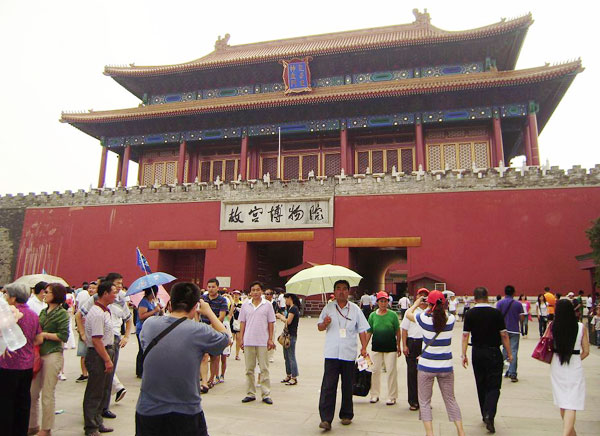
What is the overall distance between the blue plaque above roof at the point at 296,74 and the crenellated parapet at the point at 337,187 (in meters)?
5.11

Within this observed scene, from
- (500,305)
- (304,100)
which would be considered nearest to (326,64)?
(304,100)

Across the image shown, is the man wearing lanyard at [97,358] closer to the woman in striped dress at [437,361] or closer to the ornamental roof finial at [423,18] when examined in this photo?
the woman in striped dress at [437,361]

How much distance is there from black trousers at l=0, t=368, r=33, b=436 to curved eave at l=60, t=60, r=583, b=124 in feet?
53.1

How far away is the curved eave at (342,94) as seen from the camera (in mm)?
16453

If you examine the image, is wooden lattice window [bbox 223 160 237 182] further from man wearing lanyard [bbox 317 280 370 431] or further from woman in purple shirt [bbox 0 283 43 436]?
woman in purple shirt [bbox 0 283 43 436]

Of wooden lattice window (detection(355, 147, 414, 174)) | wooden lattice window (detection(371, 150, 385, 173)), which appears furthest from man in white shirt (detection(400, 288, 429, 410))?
wooden lattice window (detection(371, 150, 385, 173))

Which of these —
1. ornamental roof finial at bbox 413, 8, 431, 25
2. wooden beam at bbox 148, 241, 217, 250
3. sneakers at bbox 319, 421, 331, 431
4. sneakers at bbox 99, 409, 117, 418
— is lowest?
sneakers at bbox 99, 409, 117, 418

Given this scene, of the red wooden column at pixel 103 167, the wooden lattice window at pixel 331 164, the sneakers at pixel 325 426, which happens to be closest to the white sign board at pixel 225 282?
the wooden lattice window at pixel 331 164

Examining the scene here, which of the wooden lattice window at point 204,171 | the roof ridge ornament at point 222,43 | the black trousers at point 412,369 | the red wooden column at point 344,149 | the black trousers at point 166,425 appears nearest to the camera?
the black trousers at point 166,425

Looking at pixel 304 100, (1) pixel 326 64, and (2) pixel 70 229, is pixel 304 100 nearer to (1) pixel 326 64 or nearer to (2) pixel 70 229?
(1) pixel 326 64

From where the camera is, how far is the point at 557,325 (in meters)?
3.71

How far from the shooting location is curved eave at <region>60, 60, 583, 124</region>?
16.5 metres

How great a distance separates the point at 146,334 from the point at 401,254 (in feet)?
60.4

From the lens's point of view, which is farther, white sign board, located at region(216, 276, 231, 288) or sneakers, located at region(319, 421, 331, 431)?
white sign board, located at region(216, 276, 231, 288)
